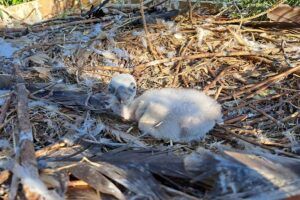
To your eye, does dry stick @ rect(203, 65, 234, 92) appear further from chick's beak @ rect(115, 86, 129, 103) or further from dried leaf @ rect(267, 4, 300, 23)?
dried leaf @ rect(267, 4, 300, 23)

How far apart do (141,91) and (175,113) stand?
2.03 ft

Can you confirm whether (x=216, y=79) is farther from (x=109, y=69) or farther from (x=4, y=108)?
(x=4, y=108)

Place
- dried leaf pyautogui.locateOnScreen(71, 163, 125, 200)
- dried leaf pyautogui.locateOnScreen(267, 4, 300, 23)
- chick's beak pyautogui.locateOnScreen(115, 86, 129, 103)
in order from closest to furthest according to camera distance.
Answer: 1. dried leaf pyautogui.locateOnScreen(71, 163, 125, 200)
2. chick's beak pyautogui.locateOnScreen(115, 86, 129, 103)
3. dried leaf pyautogui.locateOnScreen(267, 4, 300, 23)

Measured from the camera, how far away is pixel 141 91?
350cm

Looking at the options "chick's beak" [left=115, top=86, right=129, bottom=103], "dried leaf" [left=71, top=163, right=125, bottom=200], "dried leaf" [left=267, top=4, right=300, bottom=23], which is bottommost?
"dried leaf" [left=71, top=163, right=125, bottom=200]

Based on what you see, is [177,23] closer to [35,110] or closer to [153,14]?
[153,14]

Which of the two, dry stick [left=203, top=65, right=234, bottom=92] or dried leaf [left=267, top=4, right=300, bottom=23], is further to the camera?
dried leaf [left=267, top=4, right=300, bottom=23]

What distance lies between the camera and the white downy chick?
2830 mm

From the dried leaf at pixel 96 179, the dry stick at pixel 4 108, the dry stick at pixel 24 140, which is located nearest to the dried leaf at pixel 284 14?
the dry stick at pixel 24 140

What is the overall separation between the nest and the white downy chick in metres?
0.07

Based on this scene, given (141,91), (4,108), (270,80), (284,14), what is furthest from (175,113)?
(284,14)

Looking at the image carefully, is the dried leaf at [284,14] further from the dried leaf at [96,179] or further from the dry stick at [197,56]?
the dried leaf at [96,179]

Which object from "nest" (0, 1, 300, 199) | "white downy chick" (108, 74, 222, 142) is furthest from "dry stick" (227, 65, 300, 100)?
"white downy chick" (108, 74, 222, 142)

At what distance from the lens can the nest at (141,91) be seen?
82.7 inches
